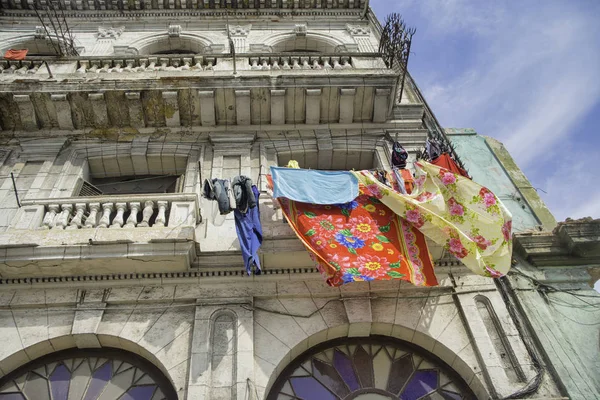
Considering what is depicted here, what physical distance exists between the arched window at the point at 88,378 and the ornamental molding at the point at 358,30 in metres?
12.4

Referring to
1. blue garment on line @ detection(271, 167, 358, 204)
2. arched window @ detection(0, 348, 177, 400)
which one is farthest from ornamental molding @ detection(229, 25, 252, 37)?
arched window @ detection(0, 348, 177, 400)

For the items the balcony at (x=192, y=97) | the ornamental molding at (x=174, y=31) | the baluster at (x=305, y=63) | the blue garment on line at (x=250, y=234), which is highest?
the ornamental molding at (x=174, y=31)

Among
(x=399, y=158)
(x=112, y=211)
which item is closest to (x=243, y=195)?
(x=112, y=211)

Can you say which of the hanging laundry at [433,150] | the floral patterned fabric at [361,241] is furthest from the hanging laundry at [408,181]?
the hanging laundry at [433,150]

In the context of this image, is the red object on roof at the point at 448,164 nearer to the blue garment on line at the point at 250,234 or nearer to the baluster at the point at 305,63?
the blue garment on line at the point at 250,234

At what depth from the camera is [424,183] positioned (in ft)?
27.4

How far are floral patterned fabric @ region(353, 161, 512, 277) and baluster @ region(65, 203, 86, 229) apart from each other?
4.81m

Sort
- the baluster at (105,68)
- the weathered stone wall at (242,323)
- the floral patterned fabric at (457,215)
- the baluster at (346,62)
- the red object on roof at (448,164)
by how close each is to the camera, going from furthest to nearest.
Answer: the baluster at (346,62)
the baluster at (105,68)
the red object on roof at (448,164)
the floral patterned fabric at (457,215)
the weathered stone wall at (242,323)

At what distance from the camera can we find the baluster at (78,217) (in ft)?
26.5

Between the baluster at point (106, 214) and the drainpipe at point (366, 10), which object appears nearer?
the baluster at point (106, 214)

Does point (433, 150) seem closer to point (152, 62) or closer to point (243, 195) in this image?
point (243, 195)

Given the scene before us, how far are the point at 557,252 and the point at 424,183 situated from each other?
2.89 meters

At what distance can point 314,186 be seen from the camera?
8.30m

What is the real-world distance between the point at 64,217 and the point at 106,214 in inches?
26.6
